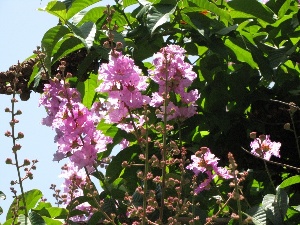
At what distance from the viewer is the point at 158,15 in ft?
6.64

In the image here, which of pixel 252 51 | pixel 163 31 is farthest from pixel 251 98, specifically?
pixel 163 31

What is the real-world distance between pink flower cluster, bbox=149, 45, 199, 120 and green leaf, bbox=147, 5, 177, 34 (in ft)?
0.34

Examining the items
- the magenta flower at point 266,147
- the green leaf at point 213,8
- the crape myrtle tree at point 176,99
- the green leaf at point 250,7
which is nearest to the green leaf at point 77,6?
the crape myrtle tree at point 176,99

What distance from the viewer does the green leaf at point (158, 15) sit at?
1981 mm

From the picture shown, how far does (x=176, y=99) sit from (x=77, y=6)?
437 mm

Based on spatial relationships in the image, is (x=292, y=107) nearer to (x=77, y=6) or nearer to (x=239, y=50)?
(x=239, y=50)

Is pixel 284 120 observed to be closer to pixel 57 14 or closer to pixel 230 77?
pixel 230 77

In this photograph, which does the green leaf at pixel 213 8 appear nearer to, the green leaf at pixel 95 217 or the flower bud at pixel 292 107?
the flower bud at pixel 292 107

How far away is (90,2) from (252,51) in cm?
52

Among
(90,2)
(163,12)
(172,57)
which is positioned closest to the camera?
(172,57)

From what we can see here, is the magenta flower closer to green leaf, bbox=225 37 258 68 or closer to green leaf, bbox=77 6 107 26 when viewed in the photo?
green leaf, bbox=225 37 258 68

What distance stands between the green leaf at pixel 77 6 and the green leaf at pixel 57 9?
0.03 metres

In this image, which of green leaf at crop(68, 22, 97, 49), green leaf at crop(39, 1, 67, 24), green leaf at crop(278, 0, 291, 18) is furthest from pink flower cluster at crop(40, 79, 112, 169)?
green leaf at crop(278, 0, 291, 18)

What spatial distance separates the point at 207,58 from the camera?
231cm
